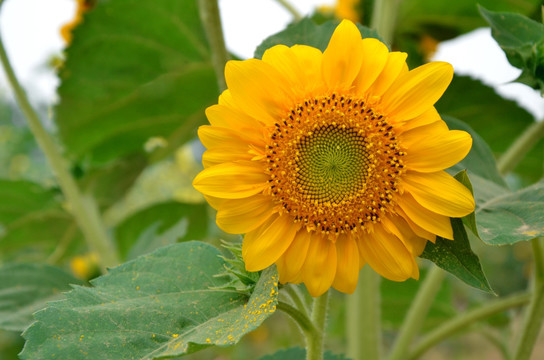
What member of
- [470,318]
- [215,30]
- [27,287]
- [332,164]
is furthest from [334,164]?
[27,287]

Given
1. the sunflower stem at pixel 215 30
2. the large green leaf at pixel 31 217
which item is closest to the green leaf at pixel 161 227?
the large green leaf at pixel 31 217

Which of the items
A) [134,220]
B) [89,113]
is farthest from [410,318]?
[89,113]

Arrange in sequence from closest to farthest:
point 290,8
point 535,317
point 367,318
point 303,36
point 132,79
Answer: point 303,36 → point 535,317 → point 367,318 → point 290,8 → point 132,79

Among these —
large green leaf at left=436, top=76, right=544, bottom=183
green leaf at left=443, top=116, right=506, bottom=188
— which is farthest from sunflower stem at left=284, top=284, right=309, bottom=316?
large green leaf at left=436, top=76, right=544, bottom=183

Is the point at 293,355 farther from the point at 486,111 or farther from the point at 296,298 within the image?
the point at 486,111

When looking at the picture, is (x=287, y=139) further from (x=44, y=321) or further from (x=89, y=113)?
(x=89, y=113)

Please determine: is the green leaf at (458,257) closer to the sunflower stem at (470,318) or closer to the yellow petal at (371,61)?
the yellow petal at (371,61)
